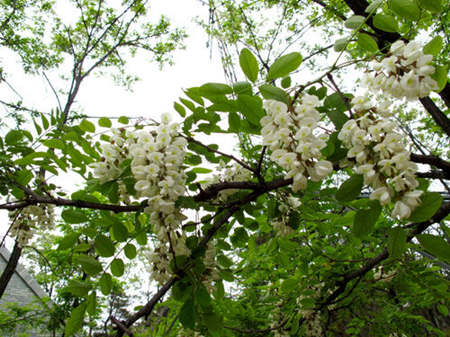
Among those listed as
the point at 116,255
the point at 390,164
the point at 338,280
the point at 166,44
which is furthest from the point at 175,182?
the point at 166,44

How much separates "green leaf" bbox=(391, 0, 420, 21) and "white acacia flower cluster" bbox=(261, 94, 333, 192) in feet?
1.48

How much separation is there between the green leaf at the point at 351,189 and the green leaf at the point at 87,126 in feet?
3.92

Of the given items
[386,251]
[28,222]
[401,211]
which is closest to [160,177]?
[401,211]

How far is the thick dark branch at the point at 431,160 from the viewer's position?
0.98m

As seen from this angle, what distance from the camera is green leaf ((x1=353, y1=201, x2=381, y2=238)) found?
31.6 inches

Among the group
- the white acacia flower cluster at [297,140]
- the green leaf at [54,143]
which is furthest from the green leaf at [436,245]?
the green leaf at [54,143]

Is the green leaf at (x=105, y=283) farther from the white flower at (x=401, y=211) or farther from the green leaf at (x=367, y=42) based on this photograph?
the green leaf at (x=367, y=42)

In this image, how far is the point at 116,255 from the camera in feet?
4.09

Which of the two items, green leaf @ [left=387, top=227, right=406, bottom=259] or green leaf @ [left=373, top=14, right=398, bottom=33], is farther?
green leaf @ [left=373, top=14, right=398, bottom=33]

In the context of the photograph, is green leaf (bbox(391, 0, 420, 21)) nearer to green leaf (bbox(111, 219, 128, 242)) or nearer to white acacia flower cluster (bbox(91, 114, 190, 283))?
white acacia flower cluster (bbox(91, 114, 190, 283))

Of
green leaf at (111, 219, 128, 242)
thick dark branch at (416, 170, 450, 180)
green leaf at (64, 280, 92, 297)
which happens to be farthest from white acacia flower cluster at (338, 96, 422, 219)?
green leaf at (64, 280, 92, 297)

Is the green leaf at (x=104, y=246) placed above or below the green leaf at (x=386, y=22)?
below

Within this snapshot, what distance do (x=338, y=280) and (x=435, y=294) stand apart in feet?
2.32

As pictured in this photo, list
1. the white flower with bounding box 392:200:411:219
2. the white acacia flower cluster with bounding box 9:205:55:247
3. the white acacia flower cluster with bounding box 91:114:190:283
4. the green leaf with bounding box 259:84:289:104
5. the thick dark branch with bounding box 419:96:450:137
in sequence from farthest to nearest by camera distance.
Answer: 1. the thick dark branch with bounding box 419:96:450:137
2. the white acacia flower cluster with bounding box 9:205:55:247
3. the white acacia flower cluster with bounding box 91:114:190:283
4. the green leaf with bounding box 259:84:289:104
5. the white flower with bounding box 392:200:411:219
